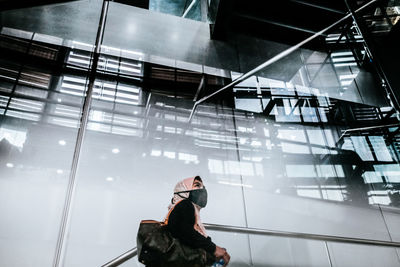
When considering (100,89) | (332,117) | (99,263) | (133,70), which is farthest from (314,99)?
(99,263)

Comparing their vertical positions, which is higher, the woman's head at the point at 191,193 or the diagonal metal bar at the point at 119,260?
the woman's head at the point at 191,193

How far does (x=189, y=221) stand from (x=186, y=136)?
2117 millimetres

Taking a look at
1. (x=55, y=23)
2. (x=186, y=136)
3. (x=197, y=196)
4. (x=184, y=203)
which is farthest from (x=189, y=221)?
(x=55, y=23)

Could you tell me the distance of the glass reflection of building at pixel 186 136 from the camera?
2367mm

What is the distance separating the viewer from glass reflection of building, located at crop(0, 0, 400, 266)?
7.77ft

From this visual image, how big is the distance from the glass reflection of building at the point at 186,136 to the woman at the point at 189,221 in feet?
2.60

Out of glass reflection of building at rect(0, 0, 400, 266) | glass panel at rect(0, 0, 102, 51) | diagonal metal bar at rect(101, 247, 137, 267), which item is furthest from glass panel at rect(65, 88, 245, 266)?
glass panel at rect(0, 0, 102, 51)

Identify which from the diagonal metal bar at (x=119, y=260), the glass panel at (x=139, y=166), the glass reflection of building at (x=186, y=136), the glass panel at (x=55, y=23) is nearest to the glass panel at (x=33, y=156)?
the glass reflection of building at (x=186, y=136)

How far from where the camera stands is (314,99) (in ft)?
14.7

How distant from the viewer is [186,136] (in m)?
3.43

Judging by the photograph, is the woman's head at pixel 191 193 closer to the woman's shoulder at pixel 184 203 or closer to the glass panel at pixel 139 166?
the woman's shoulder at pixel 184 203

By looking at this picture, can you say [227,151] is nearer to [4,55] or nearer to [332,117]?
[332,117]

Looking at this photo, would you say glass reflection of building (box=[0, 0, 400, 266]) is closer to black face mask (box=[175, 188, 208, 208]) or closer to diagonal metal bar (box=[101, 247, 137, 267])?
diagonal metal bar (box=[101, 247, 137, 267])

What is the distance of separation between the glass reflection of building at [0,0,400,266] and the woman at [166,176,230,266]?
0.79 meters
